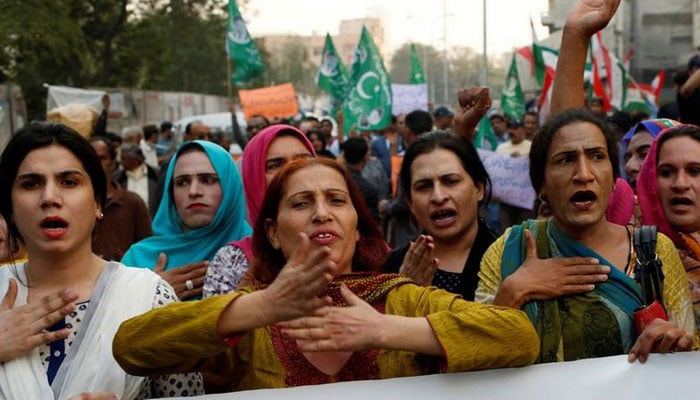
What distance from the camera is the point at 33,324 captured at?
2.64 metres

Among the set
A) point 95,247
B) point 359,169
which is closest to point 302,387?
point 95,247

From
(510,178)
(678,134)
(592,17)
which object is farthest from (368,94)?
(678,134)

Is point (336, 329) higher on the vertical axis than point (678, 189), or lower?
lower

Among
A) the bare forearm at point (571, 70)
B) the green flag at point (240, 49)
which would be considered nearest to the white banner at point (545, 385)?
the bare forearm at point (571, 70)

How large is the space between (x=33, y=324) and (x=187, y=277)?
126 cm

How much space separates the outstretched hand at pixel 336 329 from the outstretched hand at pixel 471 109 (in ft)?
6.23

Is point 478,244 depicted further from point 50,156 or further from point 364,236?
point 50,156

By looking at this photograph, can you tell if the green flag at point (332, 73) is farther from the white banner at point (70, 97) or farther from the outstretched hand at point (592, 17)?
the outstretched hand at point (592, 17)

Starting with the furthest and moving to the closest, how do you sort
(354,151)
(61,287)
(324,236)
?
(354,151) → (61,287) → (324,236)

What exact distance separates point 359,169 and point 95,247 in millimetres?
3678

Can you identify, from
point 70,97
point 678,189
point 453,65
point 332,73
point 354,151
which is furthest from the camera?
point 453,65

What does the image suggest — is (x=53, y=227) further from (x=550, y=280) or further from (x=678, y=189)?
(x=678, y=189)

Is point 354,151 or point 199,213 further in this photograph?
point 354,151

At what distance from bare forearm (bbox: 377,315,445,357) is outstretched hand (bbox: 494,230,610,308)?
57cm
